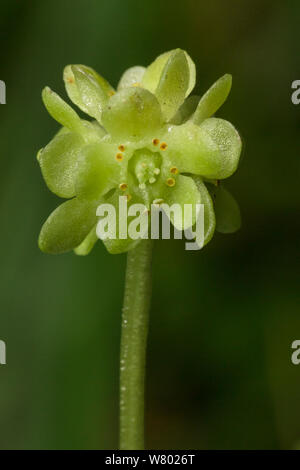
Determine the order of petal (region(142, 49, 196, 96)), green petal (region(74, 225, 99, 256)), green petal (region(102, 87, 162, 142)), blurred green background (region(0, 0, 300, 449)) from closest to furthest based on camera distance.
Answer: green petal (region(102, 87, 162, 142))
petal (region(142, 49, 196, 96))
green petal (region(74, 225, 99, 256))
blurred green background (region(0, 0, 300, 449))

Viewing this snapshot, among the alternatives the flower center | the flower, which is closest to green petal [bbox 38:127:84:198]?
the flower

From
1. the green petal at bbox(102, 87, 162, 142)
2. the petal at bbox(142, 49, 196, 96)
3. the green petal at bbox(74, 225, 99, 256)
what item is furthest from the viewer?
the green petal at bbox(74, 225, 99, 256)

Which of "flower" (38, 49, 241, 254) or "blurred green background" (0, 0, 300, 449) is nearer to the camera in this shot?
"flower" (38, 49, 241, 254)

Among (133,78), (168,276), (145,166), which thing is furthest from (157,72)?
(168,276)

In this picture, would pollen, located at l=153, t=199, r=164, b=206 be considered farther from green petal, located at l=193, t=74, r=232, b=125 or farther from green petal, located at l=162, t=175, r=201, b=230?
green petal, located at l=193, t=74, r=232, b=125
